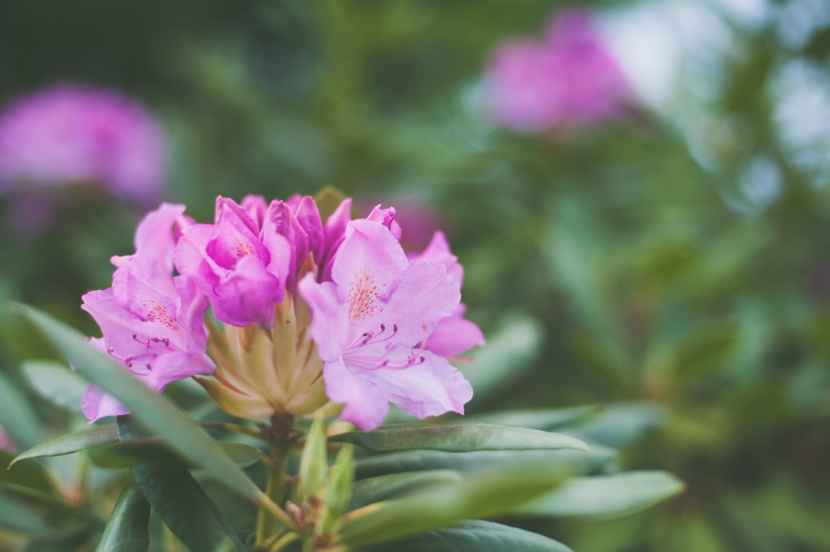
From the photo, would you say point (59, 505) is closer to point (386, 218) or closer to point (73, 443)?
point (73, 443)

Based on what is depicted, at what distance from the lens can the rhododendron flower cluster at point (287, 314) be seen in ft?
1.98

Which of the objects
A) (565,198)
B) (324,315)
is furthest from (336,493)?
(565,198)

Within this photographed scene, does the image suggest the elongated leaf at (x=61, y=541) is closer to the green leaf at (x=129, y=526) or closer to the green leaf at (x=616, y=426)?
the green leaf at (x=129, y=526)

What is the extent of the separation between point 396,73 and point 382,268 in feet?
7.44

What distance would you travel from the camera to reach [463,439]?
598mm

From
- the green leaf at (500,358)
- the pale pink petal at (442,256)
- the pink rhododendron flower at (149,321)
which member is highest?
the green leaf at (500,358)

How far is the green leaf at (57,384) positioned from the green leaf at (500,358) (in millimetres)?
475

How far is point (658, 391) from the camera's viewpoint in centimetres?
137

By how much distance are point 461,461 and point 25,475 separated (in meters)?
0.41

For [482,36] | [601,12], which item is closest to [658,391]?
[482,36]

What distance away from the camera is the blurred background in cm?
132

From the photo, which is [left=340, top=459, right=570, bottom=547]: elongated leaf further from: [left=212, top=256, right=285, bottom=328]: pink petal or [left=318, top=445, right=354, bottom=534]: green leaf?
[left=212, top=256, right=285, bottom=328]: pink petal

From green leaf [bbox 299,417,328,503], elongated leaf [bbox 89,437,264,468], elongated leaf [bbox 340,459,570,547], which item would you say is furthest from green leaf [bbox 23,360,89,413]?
elongated leaf [bbox 340,459,570,547]

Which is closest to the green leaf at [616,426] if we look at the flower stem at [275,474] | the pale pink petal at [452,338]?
the pale pink petal at [452,338]
